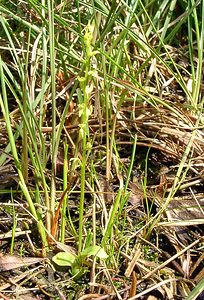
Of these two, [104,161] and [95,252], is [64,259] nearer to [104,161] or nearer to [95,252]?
[95,252]

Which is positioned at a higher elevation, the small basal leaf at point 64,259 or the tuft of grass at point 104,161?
the tuft of grass at point 104,161

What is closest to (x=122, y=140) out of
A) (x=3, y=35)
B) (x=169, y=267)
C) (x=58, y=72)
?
(x=58, y=72)

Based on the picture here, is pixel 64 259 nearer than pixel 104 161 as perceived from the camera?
Yes

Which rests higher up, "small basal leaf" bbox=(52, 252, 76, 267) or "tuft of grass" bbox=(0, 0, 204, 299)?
"tuft of grass" bbox=(0, 0, 204, 299)

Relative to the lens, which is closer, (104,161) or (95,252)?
(95,252)

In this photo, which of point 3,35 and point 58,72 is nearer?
point 58,72

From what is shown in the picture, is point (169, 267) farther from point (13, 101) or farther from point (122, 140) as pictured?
point (13, 101)

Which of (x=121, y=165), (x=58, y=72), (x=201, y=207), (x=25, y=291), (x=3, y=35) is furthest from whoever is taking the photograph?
(x=3, y=35)

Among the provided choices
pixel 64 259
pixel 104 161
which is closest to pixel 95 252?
pixel 64 259
